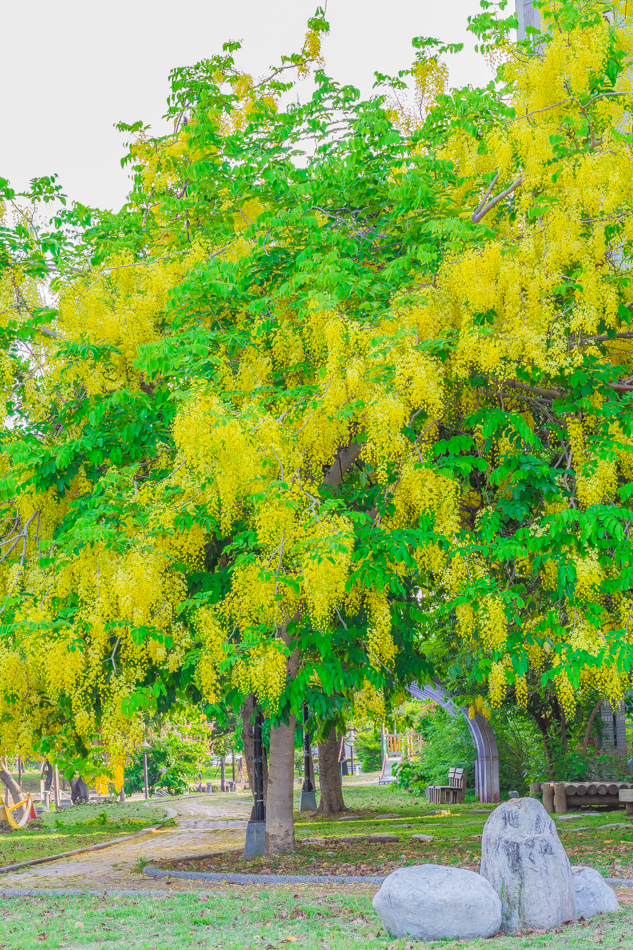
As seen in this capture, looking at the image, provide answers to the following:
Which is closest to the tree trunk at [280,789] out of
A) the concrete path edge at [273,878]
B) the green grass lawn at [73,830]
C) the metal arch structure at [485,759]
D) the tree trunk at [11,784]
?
the concrete path edge at [273,878]

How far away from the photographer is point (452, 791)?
1784cm

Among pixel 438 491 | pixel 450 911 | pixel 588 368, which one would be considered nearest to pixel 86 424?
pixel 438 491

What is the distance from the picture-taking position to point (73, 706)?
7.88 m

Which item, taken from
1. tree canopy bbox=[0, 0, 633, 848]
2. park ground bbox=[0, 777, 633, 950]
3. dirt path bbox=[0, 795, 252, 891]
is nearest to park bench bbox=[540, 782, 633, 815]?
park ground bbox=[0, 777, 633, 950]

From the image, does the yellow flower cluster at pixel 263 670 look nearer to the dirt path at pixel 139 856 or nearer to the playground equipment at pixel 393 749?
the dirt path at pixel 139 856

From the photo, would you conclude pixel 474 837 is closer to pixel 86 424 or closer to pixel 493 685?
pixel 493 685

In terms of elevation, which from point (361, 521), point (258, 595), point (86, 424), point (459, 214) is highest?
point (459, 214)

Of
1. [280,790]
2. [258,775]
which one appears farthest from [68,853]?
[280,790]

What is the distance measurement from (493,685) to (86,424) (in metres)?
4.09

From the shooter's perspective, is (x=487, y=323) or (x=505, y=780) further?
(x=505, y=780)

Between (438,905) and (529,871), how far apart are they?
57 centimetres

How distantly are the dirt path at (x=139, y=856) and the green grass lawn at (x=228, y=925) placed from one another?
1.12 m

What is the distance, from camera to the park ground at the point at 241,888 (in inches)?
202

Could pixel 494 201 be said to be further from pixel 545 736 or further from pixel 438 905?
pixel 545 736
